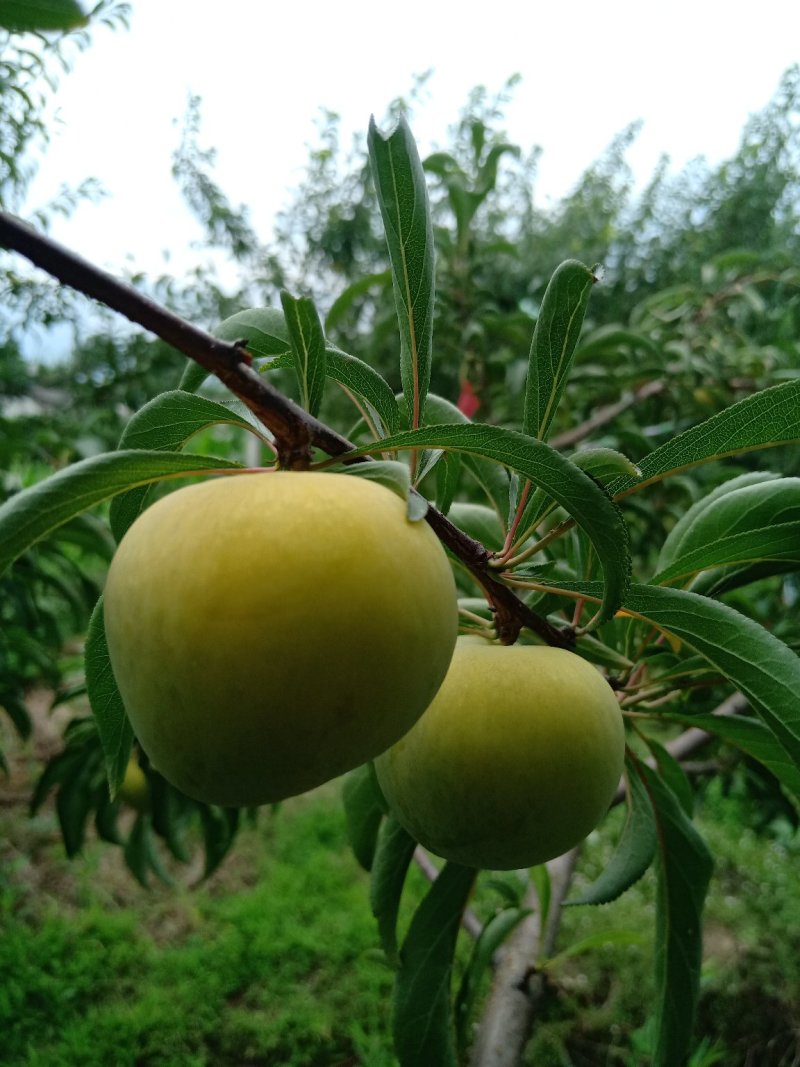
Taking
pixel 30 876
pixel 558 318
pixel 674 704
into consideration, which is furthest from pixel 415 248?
pixel 30 876

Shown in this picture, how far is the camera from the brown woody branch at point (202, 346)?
31 cm

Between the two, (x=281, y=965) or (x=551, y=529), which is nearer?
(x=551, y=529)

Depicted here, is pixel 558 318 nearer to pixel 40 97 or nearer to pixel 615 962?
pixel 40 97

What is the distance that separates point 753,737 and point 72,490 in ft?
1.67

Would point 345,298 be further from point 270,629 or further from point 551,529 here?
point 270,629

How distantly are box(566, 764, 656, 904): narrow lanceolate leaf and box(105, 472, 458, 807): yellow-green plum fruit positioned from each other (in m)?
0.30

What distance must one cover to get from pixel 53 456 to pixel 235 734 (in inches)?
61.5

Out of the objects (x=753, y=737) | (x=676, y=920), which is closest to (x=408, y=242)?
(x=753, y=737)

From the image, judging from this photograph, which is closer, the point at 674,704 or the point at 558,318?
the point at 558,318

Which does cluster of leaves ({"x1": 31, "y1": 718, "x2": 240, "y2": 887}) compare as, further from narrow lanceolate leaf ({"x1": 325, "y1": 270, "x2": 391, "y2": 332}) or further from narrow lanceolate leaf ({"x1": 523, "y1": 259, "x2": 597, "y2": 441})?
narrow lanceolate leaf ({"x1": 523, "y1": 259, "x2": 597, "y2": 441})

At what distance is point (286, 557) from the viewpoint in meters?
0.29

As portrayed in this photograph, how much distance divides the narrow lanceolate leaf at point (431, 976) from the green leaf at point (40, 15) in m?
0.63

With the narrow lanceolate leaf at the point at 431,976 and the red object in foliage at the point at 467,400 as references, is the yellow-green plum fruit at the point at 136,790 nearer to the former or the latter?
the narrow lanceolate leaf at the point at 431,976

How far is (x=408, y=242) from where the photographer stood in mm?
437
